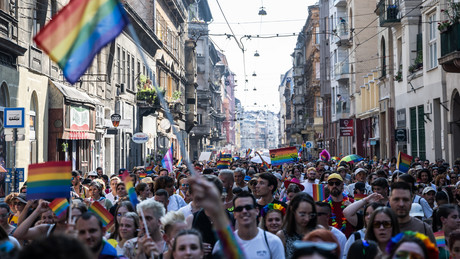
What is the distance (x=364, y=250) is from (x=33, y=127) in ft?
62.3

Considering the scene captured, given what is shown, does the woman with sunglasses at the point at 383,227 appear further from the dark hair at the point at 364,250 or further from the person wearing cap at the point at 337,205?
the person wearing cap at the point at 337,205

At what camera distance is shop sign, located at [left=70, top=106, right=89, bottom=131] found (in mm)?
26922

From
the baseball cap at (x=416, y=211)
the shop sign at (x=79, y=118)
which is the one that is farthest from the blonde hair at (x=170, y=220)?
the shop sign at (x=79, y=118)

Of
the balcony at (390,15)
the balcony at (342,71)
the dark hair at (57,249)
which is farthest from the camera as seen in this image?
the balcony at (342,71)

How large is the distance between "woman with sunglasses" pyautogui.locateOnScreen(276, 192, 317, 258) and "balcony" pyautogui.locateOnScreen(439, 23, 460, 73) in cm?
1573

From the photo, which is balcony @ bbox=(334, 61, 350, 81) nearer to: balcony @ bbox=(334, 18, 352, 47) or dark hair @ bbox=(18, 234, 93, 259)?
balcony @ bbox=(334, 18, 352, 47)

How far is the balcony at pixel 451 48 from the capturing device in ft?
72.3

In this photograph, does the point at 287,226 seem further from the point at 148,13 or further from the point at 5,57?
the point at 148,13

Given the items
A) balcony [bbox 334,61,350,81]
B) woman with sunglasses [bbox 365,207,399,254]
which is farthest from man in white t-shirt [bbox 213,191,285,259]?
balcony [bbox 334,61,350,81]

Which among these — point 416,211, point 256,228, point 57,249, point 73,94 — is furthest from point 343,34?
point 57,249

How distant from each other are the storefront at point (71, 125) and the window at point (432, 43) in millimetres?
12932

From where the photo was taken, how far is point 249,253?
652 centimetres

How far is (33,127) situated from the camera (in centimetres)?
2400

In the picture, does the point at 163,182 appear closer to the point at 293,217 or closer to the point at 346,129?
the point at 293,217
